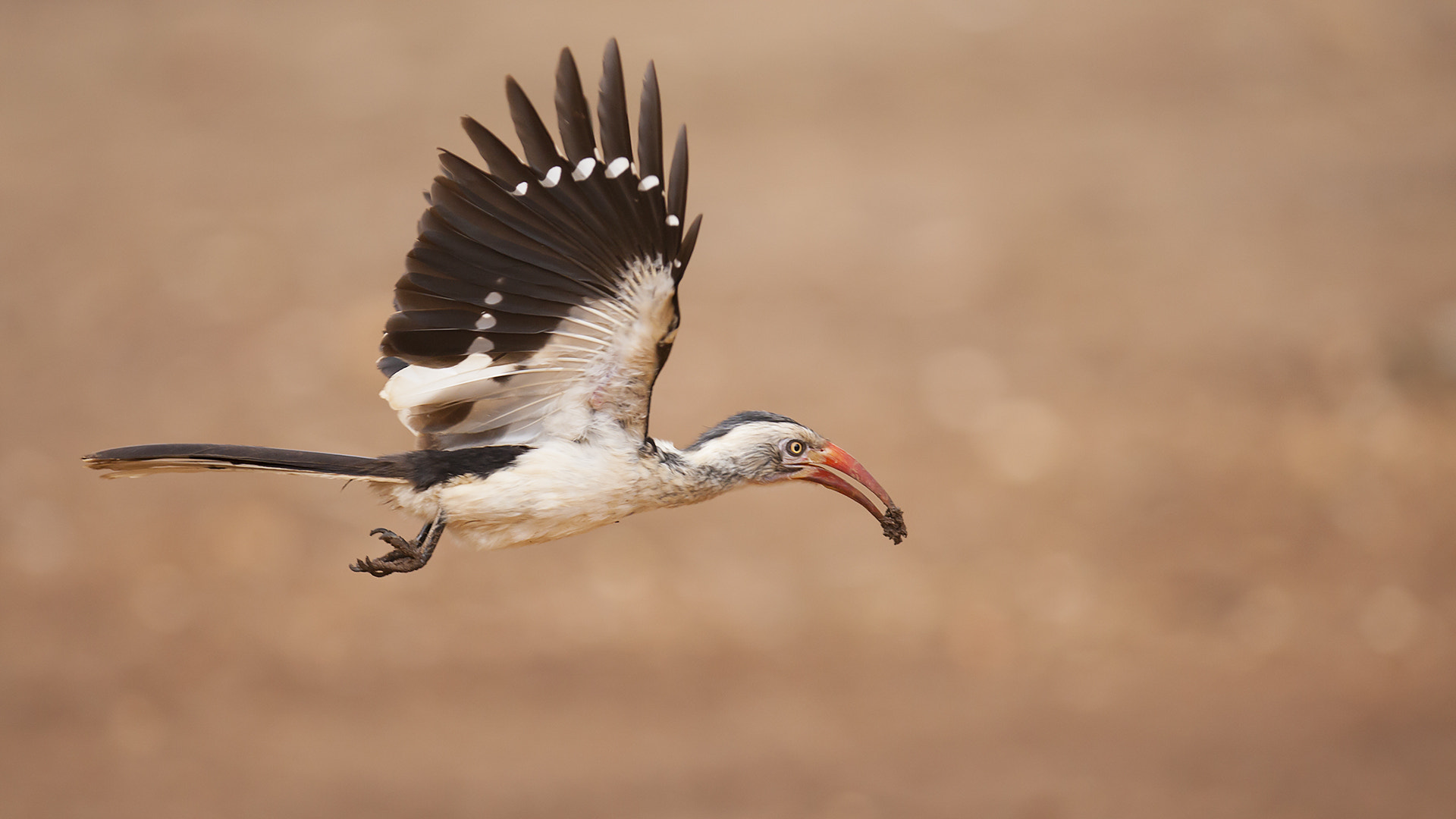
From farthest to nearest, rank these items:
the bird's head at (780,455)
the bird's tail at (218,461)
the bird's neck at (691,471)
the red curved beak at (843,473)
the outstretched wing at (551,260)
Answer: the red curved beak at (843,473)
the bird's head at (780,455)
the bird's neck at (691,471)
the bird's tail at (218,461)
the outstretched wing at (551,260)

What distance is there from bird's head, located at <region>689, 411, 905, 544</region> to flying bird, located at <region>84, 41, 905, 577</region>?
12cm

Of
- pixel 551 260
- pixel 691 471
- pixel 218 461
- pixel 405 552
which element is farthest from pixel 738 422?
pixel 218 461

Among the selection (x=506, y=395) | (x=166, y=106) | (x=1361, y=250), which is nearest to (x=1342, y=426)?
(x=1361, y=250)

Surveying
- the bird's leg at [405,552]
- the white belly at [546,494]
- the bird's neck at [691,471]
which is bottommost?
the bird's leg at [405,552]

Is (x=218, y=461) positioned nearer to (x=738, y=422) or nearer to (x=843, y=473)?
(x=738, y=422)

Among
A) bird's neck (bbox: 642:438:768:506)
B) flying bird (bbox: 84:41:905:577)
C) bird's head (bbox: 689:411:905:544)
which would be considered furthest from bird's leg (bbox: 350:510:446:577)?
bird's head (bbox: 689:411:905:544)

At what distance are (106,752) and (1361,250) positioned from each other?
51.5 ft

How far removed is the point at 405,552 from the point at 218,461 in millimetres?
761

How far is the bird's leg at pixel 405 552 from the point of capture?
4.75 metres

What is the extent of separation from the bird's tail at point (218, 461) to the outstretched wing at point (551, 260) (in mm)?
325

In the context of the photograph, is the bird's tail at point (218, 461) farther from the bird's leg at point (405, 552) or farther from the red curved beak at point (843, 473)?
the red curved beak at point (843, 473)

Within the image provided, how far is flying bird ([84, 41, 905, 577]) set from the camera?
4.58 metres

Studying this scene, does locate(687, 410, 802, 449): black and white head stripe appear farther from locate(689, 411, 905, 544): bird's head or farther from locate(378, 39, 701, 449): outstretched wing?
locate(378, 39, 701, 449): outstretched wing

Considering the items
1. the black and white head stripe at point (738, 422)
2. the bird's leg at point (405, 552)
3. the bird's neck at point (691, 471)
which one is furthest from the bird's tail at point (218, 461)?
the black and white head stripe at point (738, 422)
